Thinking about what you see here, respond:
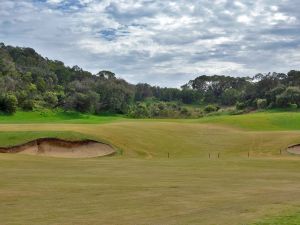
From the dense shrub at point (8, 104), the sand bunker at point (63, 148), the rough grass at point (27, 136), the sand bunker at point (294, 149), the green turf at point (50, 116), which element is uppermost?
the dense shrub at point (8, 104)

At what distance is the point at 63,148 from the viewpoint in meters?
51.3

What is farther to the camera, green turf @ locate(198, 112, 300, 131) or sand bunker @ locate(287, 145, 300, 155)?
green turf @ locate(198, 112, 300, 131)

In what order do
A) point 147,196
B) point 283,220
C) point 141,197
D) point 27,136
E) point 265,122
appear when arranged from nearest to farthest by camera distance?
1. point 283,220
2. point 141,197
3. point 147,196
4. point 27,136
5. point 265,122

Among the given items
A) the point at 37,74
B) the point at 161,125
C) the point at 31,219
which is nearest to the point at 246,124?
the point at 161,125

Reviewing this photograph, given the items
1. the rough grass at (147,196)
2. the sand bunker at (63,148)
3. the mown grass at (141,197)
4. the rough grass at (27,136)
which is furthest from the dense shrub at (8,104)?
the mown grass at (141,197)

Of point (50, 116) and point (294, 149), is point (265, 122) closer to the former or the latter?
point (294, 149)

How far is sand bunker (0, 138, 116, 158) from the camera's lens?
49875 mm

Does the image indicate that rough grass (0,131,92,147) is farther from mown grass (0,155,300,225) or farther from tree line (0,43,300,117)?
tree line (0,43,300,117)

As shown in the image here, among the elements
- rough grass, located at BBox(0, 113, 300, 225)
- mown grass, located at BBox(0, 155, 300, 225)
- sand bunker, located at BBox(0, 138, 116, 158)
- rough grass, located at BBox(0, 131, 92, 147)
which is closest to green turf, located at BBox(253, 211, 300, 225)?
rough grass, located at BBox(0, 113, 300, 225)

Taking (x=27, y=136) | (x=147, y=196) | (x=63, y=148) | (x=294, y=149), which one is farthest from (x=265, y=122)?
(x=147, y=196)

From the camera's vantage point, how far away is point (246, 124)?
7969 centimetres

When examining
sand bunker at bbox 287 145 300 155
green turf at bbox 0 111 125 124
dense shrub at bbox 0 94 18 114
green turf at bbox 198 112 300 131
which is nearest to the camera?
sand bunker at bbox 287 145 300 155

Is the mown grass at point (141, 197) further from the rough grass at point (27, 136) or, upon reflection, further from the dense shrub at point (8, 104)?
the dense shrub at point (8, 104)

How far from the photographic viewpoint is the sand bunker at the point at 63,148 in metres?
49.9
